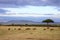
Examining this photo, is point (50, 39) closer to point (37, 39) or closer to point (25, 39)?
point (37, 39)

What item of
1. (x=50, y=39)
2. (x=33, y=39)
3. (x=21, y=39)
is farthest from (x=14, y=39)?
A: (x=50, y=39)

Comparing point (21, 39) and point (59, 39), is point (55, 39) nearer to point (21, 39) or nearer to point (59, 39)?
point (59, 39)

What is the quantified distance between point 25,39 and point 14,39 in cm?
145

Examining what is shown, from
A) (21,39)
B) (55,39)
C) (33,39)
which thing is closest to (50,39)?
(55,39)

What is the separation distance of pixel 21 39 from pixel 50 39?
12.8ft

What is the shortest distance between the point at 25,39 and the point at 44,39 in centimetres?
255

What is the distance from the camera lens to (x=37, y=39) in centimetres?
2542

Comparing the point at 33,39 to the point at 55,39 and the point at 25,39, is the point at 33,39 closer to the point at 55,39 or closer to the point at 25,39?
the point at 25,39

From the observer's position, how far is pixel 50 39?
2567 cm

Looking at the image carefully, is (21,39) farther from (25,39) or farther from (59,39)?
(59,39)

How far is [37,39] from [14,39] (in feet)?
10.0

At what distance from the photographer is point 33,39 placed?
997 inches

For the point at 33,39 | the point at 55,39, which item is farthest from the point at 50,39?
the point at 33,39

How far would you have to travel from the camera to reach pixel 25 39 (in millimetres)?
25188
